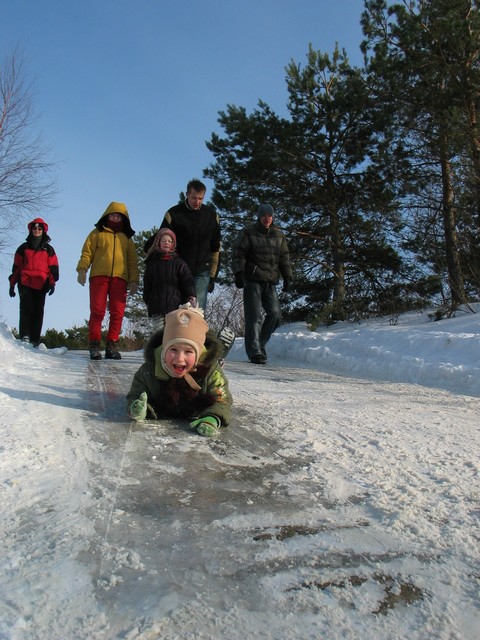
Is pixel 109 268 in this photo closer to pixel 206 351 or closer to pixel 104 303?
pixel 104 303

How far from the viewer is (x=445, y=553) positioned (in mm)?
1552

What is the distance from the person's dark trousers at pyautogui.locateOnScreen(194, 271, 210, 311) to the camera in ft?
19.6

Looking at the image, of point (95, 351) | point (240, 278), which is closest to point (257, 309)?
point (240, 278)

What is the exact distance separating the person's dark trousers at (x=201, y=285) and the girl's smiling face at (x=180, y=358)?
316 cm

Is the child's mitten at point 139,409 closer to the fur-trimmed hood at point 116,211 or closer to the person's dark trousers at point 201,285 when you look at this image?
the person's dark trousers at point 201,285

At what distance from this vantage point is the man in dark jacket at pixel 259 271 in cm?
682

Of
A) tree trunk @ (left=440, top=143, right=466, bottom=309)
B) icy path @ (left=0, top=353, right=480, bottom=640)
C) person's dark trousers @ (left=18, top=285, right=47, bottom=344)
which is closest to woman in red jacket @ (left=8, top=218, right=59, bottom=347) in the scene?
person's dark trousers @ (left=18, top=285, right=47, bottom=344)

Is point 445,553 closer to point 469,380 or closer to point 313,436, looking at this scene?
point 313,436

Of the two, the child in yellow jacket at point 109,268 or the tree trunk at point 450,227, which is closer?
the child in yellow jacket at point 109,268

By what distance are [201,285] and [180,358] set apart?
332cm

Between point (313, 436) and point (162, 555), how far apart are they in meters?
1.47

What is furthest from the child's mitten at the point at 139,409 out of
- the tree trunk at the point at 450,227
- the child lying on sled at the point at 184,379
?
the tree trunk at the point at 450,227

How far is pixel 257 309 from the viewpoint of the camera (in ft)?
22.4

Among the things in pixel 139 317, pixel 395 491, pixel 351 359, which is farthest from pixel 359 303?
pixel 139 317
